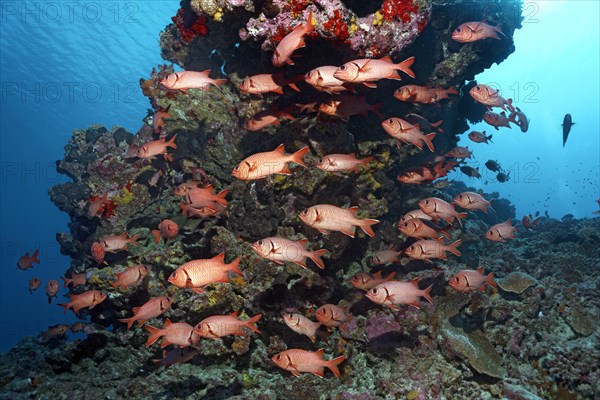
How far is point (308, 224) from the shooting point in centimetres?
477

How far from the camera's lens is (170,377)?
6.64 metres

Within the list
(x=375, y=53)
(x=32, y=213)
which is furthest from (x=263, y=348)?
(x=32, y=213)

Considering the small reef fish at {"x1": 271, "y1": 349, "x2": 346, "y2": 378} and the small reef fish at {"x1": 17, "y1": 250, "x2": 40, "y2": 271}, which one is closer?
the small reef fish at {"x1": 271, "y1": 349, "x2": 346, "y2": 378}

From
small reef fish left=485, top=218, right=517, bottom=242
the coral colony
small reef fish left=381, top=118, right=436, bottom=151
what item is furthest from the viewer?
small reef fish left=485, top=218, right=517, bottom=242

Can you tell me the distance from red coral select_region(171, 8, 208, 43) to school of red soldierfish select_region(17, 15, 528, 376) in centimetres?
222

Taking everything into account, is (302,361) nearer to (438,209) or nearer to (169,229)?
(169,229)

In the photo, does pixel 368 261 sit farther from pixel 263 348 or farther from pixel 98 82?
pixel 98 82

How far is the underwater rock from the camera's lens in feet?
24.5

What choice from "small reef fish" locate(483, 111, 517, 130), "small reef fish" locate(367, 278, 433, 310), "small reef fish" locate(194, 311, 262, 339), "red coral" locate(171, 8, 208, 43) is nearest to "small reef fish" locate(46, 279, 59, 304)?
"small reef fish" locate(194, 311, 262, 339)

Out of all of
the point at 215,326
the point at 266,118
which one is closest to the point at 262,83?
the point at 266,118

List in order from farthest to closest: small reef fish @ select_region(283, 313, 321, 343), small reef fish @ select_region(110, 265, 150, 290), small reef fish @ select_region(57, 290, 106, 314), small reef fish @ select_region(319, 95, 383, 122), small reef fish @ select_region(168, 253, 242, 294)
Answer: small reef fish @ select_region(57, 290, 106, 314) < small reef fish @ select_region(110, 265, 150, 290) < small reef fish @ select_region(319, 95, 383, 122) < small reef fish @ select_region(283, 313, 321, 343) < small reef fish @ select_region(168, 253, 242, 294)

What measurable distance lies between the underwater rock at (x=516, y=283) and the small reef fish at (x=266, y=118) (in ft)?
19.7

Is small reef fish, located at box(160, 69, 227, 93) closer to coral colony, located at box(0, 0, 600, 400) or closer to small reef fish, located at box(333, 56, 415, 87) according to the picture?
coral colony, located at box(0, 0, 600, 400)

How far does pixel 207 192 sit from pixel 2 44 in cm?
4587
